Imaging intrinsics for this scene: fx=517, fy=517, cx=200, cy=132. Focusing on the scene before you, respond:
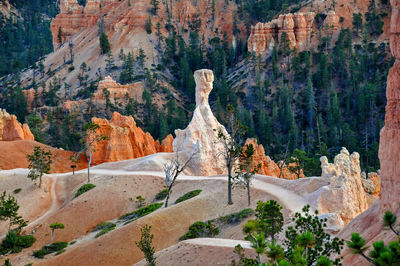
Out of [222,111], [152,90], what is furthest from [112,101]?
[222,111]

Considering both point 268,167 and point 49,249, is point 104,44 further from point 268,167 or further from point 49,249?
point 49,249

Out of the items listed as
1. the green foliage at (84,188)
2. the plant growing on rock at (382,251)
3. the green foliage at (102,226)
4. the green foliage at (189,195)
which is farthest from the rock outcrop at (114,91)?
the plant growing on rock at (382,251)

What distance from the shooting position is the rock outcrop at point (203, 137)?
46.3 metres

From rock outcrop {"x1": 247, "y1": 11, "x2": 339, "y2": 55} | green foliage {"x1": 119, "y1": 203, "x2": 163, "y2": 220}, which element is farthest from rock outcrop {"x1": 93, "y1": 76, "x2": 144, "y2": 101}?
green foliage {"x1": 119, "y1": 203, "x2": 163, "y2": 220}

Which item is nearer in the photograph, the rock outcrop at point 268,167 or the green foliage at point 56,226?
the green foliage at point 56,226

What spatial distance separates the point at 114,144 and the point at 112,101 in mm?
36746

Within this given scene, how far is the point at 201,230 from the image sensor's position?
31547mm

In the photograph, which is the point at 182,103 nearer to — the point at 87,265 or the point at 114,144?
the point at 114,144

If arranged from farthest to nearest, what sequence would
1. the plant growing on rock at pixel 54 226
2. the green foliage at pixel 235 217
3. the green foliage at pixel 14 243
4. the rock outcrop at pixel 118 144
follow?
the rock outcrop at pixel 118 144
the plant growing on rock at pixel 54 226
the green foliage at pixel 14 243
the green foliage at pixel 235 217

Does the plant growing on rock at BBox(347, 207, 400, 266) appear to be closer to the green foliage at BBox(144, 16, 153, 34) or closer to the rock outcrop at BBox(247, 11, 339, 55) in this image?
the rock outcrop at BBox(247, 11, 339, 55)

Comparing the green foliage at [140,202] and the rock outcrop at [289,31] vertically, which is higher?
the rock outcrop at [289,31]

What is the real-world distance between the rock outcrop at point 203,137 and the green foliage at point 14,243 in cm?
1624

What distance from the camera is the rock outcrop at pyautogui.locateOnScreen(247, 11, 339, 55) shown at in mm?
99312

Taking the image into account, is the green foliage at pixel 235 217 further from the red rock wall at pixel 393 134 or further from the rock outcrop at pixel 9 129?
the rock outcrop at pixel 9 129
